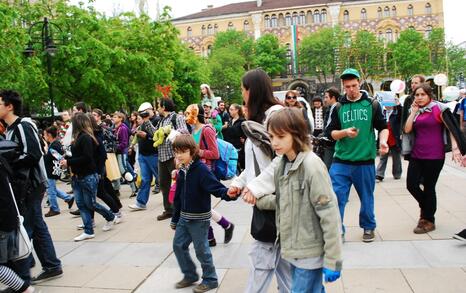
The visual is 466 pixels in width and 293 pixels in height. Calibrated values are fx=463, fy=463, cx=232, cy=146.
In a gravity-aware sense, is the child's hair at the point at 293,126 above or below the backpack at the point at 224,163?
above

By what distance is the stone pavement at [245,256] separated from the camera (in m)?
4.34

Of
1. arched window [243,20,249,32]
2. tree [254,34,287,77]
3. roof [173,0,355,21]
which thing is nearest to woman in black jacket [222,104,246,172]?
tree [254,34,287,77]

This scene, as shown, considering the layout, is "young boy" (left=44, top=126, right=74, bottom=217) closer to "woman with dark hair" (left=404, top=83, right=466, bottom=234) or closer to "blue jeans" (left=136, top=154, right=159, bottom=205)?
"blue jeans" (left=136, top=154, right=159, bottom=205)

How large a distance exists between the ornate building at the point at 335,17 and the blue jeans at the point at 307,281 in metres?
74.0

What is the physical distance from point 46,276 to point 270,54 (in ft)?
220

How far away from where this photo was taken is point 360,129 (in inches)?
209

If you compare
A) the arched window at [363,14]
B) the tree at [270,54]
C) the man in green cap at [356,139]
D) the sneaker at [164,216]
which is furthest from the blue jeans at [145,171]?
the arched window at [363,14]

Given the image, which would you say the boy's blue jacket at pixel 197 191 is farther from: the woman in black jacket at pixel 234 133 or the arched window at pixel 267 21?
the arched window at pixel 267 21

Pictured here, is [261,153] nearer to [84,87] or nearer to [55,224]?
[55,224]

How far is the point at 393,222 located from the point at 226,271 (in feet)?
9.12

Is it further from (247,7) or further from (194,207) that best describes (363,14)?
(194,207)

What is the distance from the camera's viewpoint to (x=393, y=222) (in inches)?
252

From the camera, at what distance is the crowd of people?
2.82 metres

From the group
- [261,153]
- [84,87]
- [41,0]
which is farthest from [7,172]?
[41,0]
